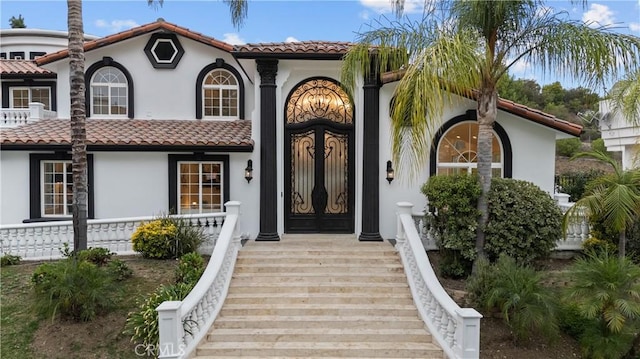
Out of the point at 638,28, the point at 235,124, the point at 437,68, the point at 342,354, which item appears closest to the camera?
the point at 342,354

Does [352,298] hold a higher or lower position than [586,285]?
lower

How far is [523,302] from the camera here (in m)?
5.77

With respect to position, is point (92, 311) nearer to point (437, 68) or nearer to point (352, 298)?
point (352, 298)

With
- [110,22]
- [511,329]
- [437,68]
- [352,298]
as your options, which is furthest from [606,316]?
[110,22]

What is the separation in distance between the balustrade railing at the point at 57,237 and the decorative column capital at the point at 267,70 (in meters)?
3.88

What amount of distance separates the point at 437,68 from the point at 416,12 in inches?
67.1

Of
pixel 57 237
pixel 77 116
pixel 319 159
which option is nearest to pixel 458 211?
pixel 319 159

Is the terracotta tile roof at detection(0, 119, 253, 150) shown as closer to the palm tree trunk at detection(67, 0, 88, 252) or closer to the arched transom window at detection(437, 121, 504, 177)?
the palm tree trunk at detection(67, 0, 88, 252)

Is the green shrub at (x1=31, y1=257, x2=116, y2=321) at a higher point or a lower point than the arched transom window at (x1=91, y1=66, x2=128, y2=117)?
lower

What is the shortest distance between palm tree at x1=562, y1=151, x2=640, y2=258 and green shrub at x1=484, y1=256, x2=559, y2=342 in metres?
1.89

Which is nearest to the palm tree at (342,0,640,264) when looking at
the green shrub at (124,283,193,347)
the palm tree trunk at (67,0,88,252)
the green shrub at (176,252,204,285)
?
the green shrub at (176,252,204,285)

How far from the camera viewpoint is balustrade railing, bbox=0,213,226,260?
864 centimetres

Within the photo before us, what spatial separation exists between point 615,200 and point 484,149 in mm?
2303

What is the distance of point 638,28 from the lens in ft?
21.6
